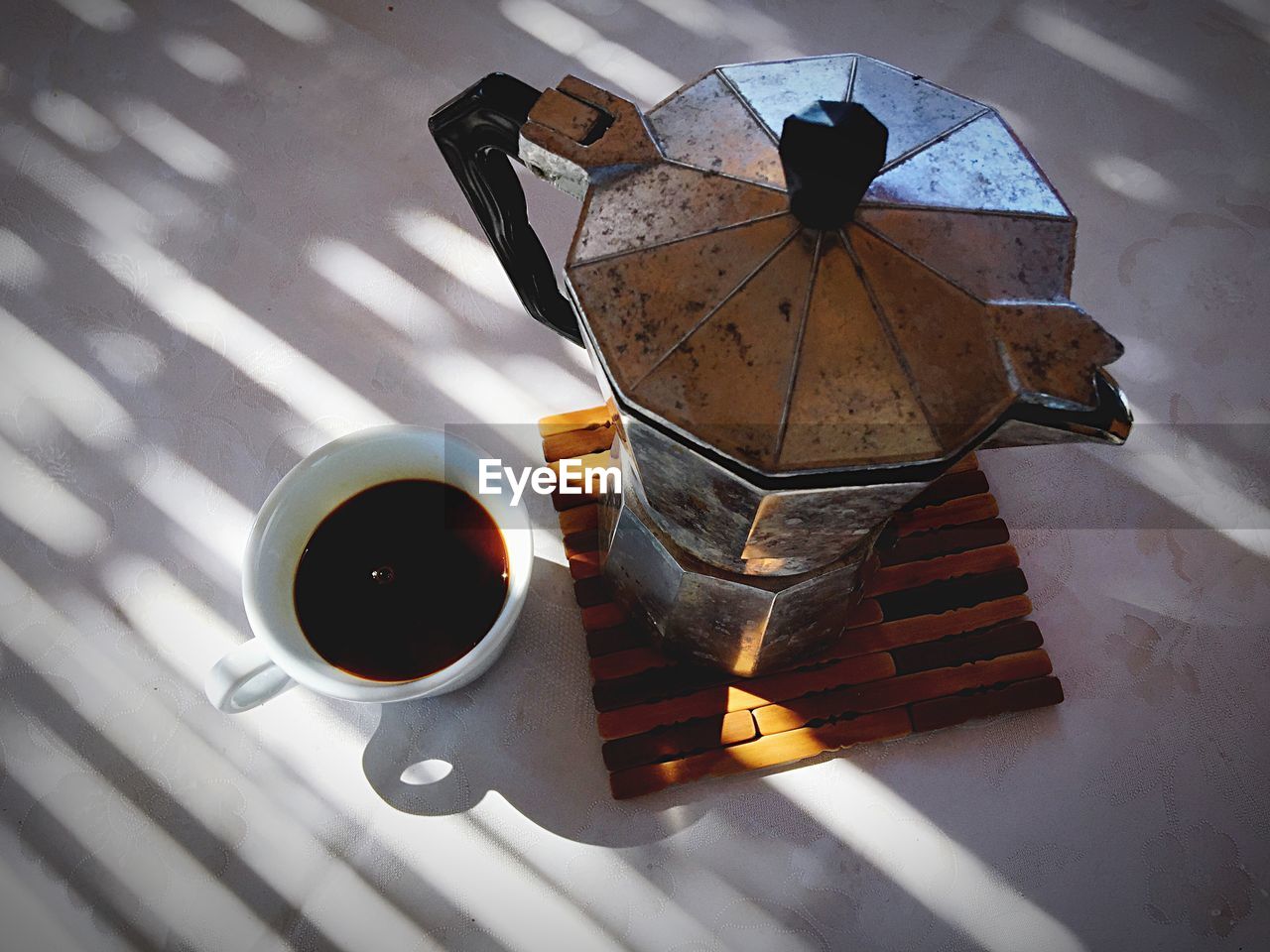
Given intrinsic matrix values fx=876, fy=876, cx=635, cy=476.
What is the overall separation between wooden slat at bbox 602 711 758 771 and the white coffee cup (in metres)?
0.14

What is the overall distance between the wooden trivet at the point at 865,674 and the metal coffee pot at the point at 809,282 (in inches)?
9.7

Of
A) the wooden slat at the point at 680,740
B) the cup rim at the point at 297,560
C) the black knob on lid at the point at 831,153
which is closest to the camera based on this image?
the black knob on lid at the point at 831,153

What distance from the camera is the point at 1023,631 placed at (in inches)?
26.1

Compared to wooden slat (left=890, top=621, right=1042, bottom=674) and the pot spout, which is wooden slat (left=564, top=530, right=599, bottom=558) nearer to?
wooden slat (left=890, top=621, right=1042, bottom=674)

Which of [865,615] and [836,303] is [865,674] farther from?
[836,303]

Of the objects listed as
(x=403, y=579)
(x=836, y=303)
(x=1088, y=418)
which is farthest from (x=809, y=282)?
(x=403, y=579)

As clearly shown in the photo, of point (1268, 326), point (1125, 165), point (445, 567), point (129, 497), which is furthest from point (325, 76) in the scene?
point (1268, 326)

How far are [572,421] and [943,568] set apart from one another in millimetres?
315

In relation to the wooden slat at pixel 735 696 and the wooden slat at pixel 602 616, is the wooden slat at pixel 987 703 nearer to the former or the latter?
the wooden slat at pixel 735 696

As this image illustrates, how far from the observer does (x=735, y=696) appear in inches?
25.6

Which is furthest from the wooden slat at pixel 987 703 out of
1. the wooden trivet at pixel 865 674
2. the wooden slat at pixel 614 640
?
the wooden slat at pixel 614 640

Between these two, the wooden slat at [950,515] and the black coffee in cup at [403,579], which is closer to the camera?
the black coffee in cup at [403,579]

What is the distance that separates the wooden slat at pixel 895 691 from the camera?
646 millimetres

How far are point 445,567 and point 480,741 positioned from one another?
0.16 metres
